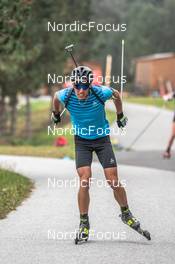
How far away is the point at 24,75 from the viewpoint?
125 ft

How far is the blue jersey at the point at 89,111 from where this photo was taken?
27.9 ft

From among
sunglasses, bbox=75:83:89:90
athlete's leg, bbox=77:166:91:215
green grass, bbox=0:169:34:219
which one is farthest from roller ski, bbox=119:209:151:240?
green grass, bbox=0:169:34:219

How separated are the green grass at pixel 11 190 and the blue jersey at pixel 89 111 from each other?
7.10 feet

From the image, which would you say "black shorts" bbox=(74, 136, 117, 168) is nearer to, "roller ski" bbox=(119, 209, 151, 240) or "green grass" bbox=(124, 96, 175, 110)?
"roller ski" bbox=(119, 209, 151, 240)

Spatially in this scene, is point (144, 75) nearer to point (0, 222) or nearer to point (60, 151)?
point (60, 151)

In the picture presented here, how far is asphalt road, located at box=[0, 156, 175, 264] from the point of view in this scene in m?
7.63

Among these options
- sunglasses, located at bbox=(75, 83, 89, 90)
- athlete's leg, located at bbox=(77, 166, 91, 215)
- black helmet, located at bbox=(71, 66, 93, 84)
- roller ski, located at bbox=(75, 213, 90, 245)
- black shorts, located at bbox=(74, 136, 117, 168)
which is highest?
black helmet, located at bbox=(71, 66, 93, 84)

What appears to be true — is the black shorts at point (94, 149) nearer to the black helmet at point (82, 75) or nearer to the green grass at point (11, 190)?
the black helmet at point (82, 75)

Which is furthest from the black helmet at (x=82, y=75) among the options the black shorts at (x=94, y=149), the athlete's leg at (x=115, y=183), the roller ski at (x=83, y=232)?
the roller ski at (x=83, y=232)

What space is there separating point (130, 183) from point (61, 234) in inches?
225

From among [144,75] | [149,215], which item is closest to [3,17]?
[149,215]

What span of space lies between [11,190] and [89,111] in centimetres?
424

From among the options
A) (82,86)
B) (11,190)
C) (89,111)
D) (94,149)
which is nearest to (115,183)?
(94,149)

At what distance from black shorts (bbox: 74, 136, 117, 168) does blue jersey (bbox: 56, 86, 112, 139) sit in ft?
0.40
